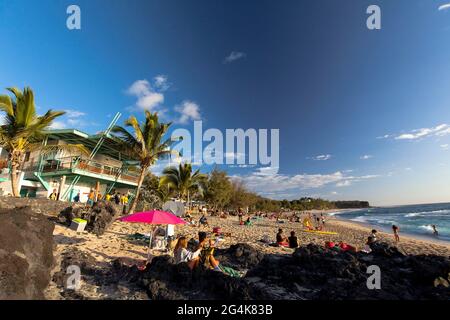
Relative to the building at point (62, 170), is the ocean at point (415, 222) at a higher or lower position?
lower

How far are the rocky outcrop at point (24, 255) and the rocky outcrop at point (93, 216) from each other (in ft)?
14.7

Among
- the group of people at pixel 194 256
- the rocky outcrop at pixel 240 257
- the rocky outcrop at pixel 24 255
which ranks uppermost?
the rocky outcrop at pixel 24 255

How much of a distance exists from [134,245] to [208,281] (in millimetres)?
5714

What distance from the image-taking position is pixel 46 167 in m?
17.2

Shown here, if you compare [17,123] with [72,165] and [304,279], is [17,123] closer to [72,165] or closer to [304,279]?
[72,165]

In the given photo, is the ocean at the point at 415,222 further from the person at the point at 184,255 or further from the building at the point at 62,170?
the building at the point at 62,170

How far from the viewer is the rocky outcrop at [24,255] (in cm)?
342

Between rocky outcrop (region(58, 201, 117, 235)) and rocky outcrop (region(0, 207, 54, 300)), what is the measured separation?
4.48m

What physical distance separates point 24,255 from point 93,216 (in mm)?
6705

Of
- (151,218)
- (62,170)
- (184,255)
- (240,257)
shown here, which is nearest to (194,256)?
(184,255)

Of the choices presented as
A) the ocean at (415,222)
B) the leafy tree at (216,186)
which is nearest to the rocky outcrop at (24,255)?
the ocean at (415,222)

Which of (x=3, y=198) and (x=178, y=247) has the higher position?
(x=3, y=198)
